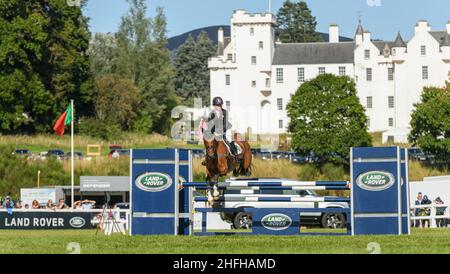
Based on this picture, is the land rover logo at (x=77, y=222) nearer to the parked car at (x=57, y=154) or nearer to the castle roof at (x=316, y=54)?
the parked car at (x=57, y=154)

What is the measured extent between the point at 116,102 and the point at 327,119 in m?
20.3

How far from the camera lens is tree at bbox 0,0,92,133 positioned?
8881 cm

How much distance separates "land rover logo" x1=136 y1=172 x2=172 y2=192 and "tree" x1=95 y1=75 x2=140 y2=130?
7689cm

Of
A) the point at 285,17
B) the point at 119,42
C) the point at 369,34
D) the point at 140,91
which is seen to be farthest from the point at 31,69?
the point at 285,17

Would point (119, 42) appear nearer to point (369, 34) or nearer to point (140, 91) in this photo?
point (140, 91)

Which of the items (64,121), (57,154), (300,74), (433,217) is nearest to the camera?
(433,217)

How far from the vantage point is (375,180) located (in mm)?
21625

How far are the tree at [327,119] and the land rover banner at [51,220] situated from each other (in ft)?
176

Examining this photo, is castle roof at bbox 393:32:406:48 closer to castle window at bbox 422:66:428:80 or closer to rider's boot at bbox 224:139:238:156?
castle window at bbox 422:66:428:80

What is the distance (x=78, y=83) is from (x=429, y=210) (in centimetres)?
6596

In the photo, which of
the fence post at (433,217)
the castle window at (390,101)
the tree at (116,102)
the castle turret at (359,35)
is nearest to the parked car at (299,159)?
the tree at (116,102)

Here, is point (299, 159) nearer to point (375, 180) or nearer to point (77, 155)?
point (77, 155)

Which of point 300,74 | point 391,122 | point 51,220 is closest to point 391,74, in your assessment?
point 391,122
